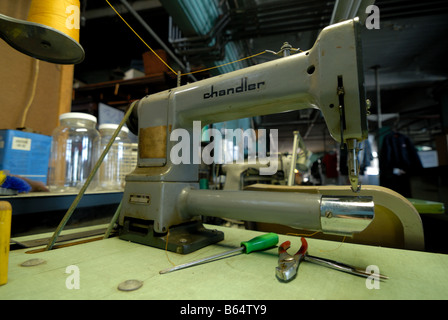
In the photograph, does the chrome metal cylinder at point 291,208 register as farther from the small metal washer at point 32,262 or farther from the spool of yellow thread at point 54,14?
the spool of yellow thread at point 54,14

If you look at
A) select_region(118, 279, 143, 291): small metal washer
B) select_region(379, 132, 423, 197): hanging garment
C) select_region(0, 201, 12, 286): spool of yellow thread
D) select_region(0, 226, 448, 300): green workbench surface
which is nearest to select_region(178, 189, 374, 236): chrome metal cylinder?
select_region(0, 226, 448, 300): green workbench surface

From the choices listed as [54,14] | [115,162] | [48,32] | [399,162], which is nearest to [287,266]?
[48,32]

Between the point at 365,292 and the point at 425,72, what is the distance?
707cm

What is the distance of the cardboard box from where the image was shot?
115 centimetres

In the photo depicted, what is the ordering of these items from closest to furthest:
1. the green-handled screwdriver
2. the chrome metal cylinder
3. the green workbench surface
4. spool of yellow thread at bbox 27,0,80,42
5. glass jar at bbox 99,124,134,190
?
the green workbench surface → the chrome metal cylinder → the green-handled screwdriver → spool of yellow thread at bbox 27,0,80,42 → glass jar at bbox 99,124,134,190

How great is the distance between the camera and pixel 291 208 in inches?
24.6

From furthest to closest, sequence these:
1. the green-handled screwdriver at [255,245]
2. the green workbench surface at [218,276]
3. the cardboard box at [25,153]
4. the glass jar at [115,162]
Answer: the glass jar at [115,162] < the cardboard box at [25,153] < the green-handled screwdriver at [255,245] < the green workbench surface at [218,276]

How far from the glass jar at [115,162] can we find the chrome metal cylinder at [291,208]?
1148mm

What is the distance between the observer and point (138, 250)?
2.41 feet

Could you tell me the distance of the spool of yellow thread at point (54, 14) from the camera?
2.57ft

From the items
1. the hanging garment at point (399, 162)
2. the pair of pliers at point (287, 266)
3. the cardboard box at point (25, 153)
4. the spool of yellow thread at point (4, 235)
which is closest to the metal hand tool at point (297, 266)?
the pair of pliers at point (287, 266)

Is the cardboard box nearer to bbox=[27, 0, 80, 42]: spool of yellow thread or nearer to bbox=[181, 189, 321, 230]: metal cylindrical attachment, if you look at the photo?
bbox=[27, 0, 80, 42]: spool of yellow thread

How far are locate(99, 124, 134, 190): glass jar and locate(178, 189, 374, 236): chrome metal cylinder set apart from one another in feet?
3.77
